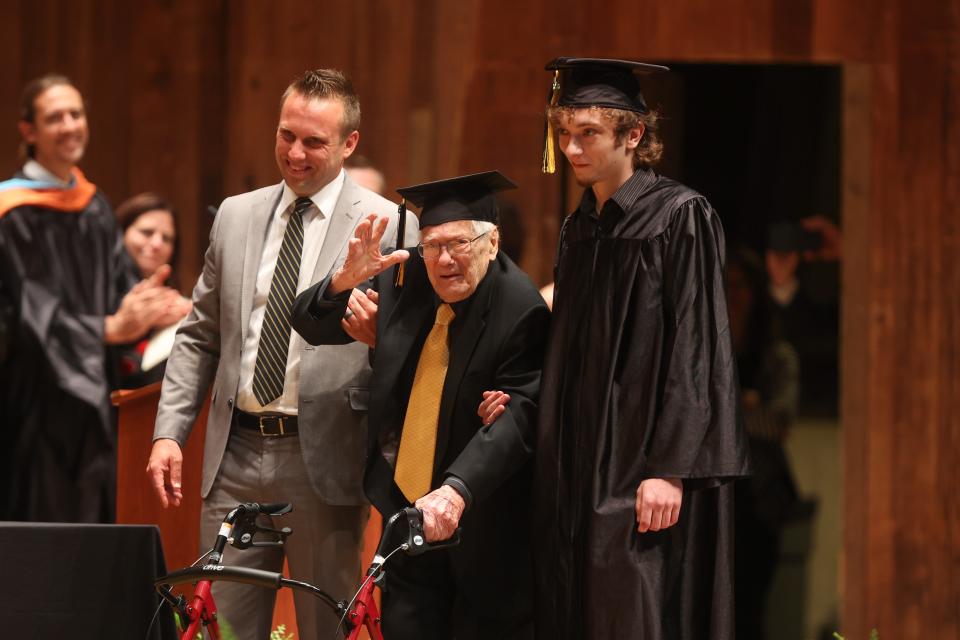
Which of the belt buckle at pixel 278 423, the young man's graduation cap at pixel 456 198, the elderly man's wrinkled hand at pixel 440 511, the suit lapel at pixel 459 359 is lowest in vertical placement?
the elderly man's wrinkled hand at pixel 440 511

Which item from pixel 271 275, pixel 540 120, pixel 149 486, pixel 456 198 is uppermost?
pixel 540 120

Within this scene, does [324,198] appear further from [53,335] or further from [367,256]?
[53,335]

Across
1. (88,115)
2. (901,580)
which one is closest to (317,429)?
(88,115)

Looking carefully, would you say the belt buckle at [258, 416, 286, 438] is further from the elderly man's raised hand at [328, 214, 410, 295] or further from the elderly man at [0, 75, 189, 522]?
the elderly man at [0, 75, 189, 522]

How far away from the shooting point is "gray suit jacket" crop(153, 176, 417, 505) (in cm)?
310

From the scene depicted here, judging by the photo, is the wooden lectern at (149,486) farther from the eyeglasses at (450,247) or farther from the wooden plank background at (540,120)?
the wooden plank background at (540,120)

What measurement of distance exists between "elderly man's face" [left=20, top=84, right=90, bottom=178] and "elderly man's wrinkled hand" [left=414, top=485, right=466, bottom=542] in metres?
2.64

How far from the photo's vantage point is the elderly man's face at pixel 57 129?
4750mm

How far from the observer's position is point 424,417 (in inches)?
116

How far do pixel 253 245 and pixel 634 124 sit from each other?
37.6 inches

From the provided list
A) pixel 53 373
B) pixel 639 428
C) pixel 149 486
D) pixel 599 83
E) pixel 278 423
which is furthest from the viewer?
pixel 53 373

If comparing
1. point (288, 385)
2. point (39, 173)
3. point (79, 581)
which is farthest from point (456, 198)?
point (39, 173)

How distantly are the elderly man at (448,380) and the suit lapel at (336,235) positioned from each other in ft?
0.57

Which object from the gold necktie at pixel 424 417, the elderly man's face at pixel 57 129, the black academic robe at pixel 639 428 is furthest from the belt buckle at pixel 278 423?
the elderly man's face at pixel 57 129
